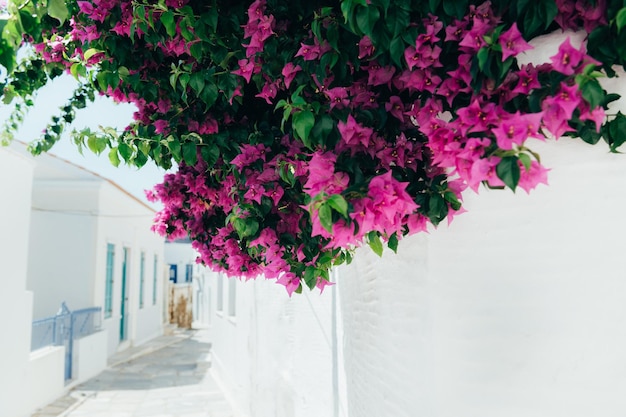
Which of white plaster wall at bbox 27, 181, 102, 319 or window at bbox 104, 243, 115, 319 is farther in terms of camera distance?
window at bbox 104, 243, 115, 319

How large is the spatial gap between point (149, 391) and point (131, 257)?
7.67m

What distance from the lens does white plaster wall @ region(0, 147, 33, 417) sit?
7.81m

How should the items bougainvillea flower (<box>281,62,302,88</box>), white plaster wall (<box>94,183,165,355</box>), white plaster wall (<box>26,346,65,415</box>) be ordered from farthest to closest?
white plaster wall (<box>94,183,165,355</box>) < white plaster wall (<box>26,346,65,415</box>) < bougainvillea flower (<box>281,62,302,88</box>)

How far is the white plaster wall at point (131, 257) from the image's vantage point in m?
14.2

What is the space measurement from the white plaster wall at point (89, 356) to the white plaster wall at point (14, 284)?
2.71 m

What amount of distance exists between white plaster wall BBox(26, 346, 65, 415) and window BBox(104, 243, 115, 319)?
15.6ft

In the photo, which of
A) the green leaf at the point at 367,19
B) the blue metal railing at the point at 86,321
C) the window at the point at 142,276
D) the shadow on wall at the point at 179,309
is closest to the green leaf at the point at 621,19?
the green leaf at the point at 367,19

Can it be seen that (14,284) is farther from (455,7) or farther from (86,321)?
(455,7)

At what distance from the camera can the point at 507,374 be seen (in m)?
1.72

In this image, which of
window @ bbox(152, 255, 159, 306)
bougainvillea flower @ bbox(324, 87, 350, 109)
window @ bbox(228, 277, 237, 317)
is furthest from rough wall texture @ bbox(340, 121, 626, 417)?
window @ bbox(152, 255, 159, 306)

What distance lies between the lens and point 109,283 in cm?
1523

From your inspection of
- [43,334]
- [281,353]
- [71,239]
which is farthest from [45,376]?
[281,353]

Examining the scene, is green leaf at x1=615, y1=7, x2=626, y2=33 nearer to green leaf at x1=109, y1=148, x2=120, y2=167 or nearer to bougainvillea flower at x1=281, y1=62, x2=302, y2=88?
bougainvillea flower at x1=281, y1=62, x2=302, y2=88

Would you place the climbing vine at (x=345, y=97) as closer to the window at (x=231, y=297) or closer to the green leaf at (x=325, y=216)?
the green leaf at (x=325, y=216)
